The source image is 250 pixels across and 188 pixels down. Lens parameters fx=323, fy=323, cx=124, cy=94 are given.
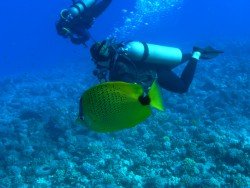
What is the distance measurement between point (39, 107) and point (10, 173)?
5325 millimetres

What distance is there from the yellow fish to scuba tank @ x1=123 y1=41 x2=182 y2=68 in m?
4.00

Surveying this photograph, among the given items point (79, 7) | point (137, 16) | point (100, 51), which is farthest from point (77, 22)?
point (137, 16)

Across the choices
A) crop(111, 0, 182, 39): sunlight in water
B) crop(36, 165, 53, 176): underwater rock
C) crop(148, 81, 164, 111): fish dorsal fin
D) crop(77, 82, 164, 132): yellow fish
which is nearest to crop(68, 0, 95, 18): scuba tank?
crop(36, 165, 53, 176): underwater rock

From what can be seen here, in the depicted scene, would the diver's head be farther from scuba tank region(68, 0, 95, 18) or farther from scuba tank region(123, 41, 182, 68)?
scuba tank region(68, 0, 95, 18)

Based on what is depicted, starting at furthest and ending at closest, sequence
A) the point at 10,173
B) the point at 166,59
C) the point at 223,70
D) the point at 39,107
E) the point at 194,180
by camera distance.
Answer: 1. the point at 223,70
2. the point at 39,107
3. the point at 10,173
4. the point at 194,180
5. the point at 166,59

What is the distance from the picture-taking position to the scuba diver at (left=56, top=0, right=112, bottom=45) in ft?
30.0

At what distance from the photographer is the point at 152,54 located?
6.71m

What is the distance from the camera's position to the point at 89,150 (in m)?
9.41

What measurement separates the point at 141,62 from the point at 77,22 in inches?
138

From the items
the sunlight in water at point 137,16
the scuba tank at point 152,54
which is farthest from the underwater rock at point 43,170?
the sunlight in water at point 137,16

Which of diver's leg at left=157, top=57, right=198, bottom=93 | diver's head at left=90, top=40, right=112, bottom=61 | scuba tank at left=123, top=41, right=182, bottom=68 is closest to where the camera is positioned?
diver's head at left=90, top=40, right=112, bottom=61

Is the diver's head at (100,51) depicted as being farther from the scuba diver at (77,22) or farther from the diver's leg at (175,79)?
the scuba diver at (77,22)

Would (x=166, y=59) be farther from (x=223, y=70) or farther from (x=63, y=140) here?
(x=223, y=70)

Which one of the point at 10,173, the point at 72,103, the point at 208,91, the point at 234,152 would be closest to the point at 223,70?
the point at 208,91
